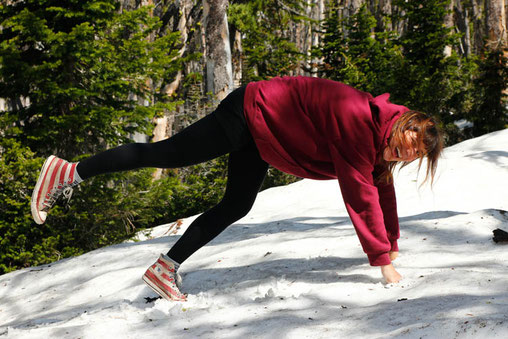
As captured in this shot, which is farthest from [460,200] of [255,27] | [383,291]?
[255,27]

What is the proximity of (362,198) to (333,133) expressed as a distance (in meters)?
0.40

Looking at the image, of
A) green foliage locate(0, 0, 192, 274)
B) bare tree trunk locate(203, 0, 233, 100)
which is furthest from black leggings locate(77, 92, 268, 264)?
bare tree trunk locate(203, 0, 233, 100)

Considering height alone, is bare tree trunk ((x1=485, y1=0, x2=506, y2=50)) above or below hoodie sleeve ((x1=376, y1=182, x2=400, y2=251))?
above

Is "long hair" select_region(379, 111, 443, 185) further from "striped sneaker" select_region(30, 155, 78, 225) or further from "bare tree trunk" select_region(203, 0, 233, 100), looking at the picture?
"bare tree trunk" select_region(203, 0, 233, 100)

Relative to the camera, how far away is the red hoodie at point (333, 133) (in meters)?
2.69

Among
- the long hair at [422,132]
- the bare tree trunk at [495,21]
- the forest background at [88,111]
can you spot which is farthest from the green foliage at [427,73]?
the long hair at [422,132]

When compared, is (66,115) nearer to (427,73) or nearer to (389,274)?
(389,274)

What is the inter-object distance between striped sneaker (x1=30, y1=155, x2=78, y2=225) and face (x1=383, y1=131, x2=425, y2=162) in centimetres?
184

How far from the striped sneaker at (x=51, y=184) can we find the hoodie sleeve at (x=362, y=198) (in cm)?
157

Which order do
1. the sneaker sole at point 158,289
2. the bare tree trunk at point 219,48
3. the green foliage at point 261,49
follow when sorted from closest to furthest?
the sneaker sole at point 158,289 → the bare tree trunk at point 219,48 → the green foliage at point 261,49

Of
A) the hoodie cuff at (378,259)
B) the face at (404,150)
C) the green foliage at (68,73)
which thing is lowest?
the hoodie cuff at (378,259)

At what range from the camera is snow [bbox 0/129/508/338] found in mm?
2277

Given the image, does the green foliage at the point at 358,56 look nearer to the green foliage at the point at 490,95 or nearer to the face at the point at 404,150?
the green foliage at the point at 490,95

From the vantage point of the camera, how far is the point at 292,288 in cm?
305
